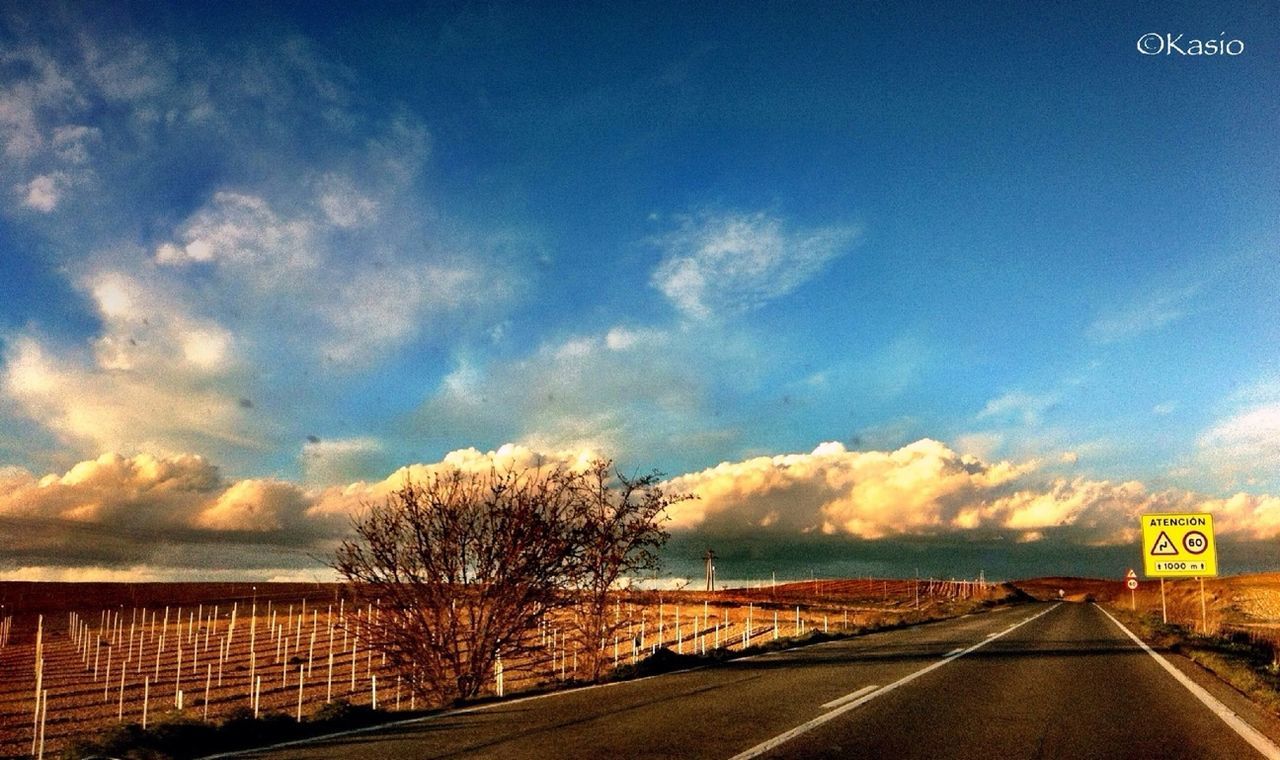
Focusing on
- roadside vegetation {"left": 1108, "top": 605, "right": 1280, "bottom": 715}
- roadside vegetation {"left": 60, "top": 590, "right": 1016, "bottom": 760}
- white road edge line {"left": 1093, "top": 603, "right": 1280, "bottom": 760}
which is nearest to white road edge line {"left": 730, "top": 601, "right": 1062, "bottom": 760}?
white road edge line {"left": 1093, "top": 603, "right": 1280, "bottom": 760}

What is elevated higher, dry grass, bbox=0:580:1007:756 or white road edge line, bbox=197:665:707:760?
white road edge line, bbox=197:665:707:760

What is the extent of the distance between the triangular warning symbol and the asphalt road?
57.5 ft

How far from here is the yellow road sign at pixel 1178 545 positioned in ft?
99.5

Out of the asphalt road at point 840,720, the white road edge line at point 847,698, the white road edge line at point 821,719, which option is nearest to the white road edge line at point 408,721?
the asphalt road at point 840,720

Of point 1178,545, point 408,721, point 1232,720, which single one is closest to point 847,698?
point 1232,720

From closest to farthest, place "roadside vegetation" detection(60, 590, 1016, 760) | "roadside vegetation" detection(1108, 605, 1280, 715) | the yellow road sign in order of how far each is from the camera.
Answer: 1. "roadside vegetation" detection(60, 590, 1016, 760)
2. "roadside vegetation" detection(1108, 605, 1280, 715)
3. the yellow road sign

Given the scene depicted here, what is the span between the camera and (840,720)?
9.38 metres

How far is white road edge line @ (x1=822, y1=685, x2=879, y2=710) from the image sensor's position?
10.6m

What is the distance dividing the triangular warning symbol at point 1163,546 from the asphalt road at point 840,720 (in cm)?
1754

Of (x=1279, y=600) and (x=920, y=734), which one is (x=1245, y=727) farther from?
(x=1279, y=600)

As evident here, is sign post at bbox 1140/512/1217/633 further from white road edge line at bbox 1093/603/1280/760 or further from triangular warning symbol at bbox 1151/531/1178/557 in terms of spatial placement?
white road edge line at bbox 1093/603/1280/760

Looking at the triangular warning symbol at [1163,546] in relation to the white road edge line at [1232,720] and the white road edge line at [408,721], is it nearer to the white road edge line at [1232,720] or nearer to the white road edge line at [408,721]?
the white road edge line at [1232,720]

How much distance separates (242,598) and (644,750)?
161503 millimetres

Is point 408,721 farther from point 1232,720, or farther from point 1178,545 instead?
point 1178,545
